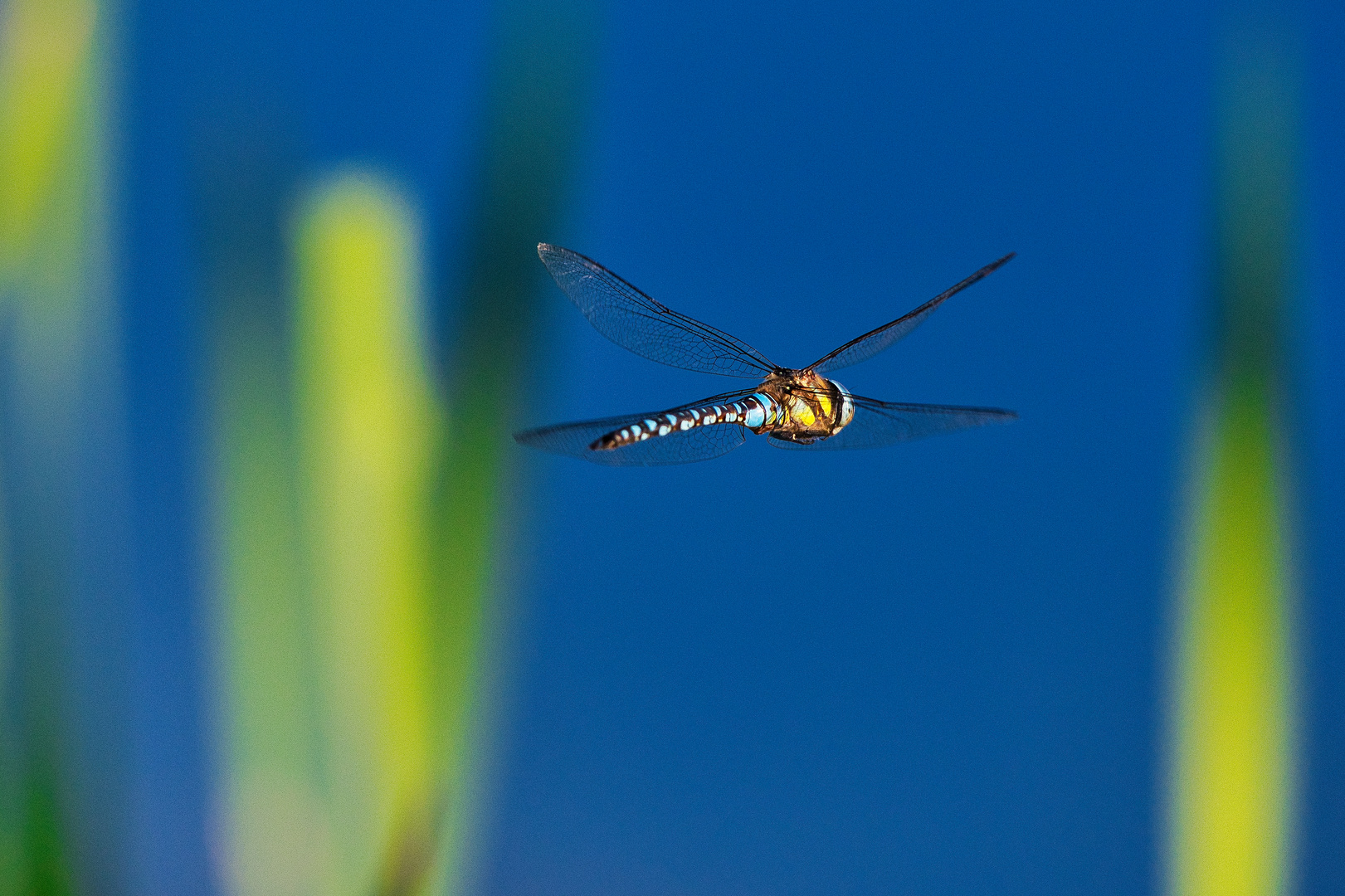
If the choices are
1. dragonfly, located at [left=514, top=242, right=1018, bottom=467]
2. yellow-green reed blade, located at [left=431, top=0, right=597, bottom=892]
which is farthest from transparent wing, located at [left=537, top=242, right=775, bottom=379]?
yellow-green reed blade, located at [left=431, top=0, right=597, bottom=892]

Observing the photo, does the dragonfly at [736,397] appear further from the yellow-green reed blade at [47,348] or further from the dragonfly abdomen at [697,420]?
the yellow-green reed blade at [47,348]

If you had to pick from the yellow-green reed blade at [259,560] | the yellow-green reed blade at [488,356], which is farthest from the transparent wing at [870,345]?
the yellow-green reed blade at [259,560]

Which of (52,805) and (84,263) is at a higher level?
(84,263)

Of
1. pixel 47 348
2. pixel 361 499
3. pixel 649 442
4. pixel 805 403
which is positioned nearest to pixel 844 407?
pixel 805 403

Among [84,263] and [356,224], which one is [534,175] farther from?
[84,263]

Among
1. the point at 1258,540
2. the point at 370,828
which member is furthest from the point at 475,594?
the point at 1258,540

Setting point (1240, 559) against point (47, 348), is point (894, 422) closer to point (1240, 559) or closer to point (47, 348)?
point (1240, 559)
